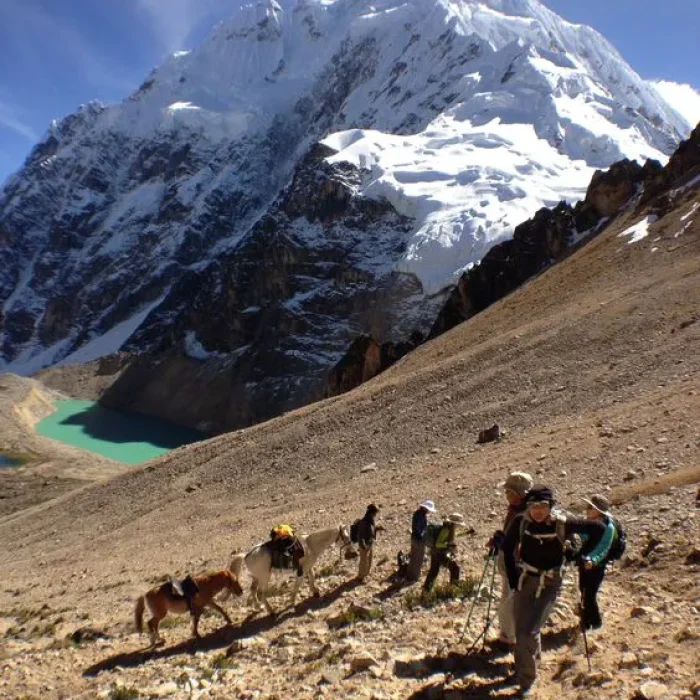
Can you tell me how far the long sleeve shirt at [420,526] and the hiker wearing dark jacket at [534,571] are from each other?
351cm

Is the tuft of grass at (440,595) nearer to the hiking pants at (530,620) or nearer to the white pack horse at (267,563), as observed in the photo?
the white pack horse at (267,563)

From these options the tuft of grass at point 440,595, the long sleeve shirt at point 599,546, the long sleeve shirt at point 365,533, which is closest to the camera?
the long sleeve shirt at point 599,546

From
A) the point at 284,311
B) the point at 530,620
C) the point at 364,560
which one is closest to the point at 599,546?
the point at 530,620

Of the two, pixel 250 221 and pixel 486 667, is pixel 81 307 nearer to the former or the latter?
pixel 250 221

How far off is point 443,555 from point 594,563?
10.8ft

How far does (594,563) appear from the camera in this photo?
6715 millimetres

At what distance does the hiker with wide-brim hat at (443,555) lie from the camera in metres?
9.60

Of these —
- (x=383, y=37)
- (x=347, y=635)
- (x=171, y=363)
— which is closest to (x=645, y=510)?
(x=347, y=635)

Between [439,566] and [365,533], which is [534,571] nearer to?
[439,566]

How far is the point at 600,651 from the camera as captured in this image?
22.2 feet

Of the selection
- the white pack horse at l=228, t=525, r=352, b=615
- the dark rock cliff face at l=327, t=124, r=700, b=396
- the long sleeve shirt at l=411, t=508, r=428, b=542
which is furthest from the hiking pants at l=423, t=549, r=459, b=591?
the dark rock cliff face at l=327, t=124, r=700, b=396

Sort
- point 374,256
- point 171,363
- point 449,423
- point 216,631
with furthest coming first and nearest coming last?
point 171,363 < point 374,256 < point 449,423 < point 216,631

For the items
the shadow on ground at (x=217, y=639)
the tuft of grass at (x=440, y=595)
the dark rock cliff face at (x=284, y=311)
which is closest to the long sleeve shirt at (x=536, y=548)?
the tuft of grass at (x=440, y=595)

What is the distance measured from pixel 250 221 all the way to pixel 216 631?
191 m
